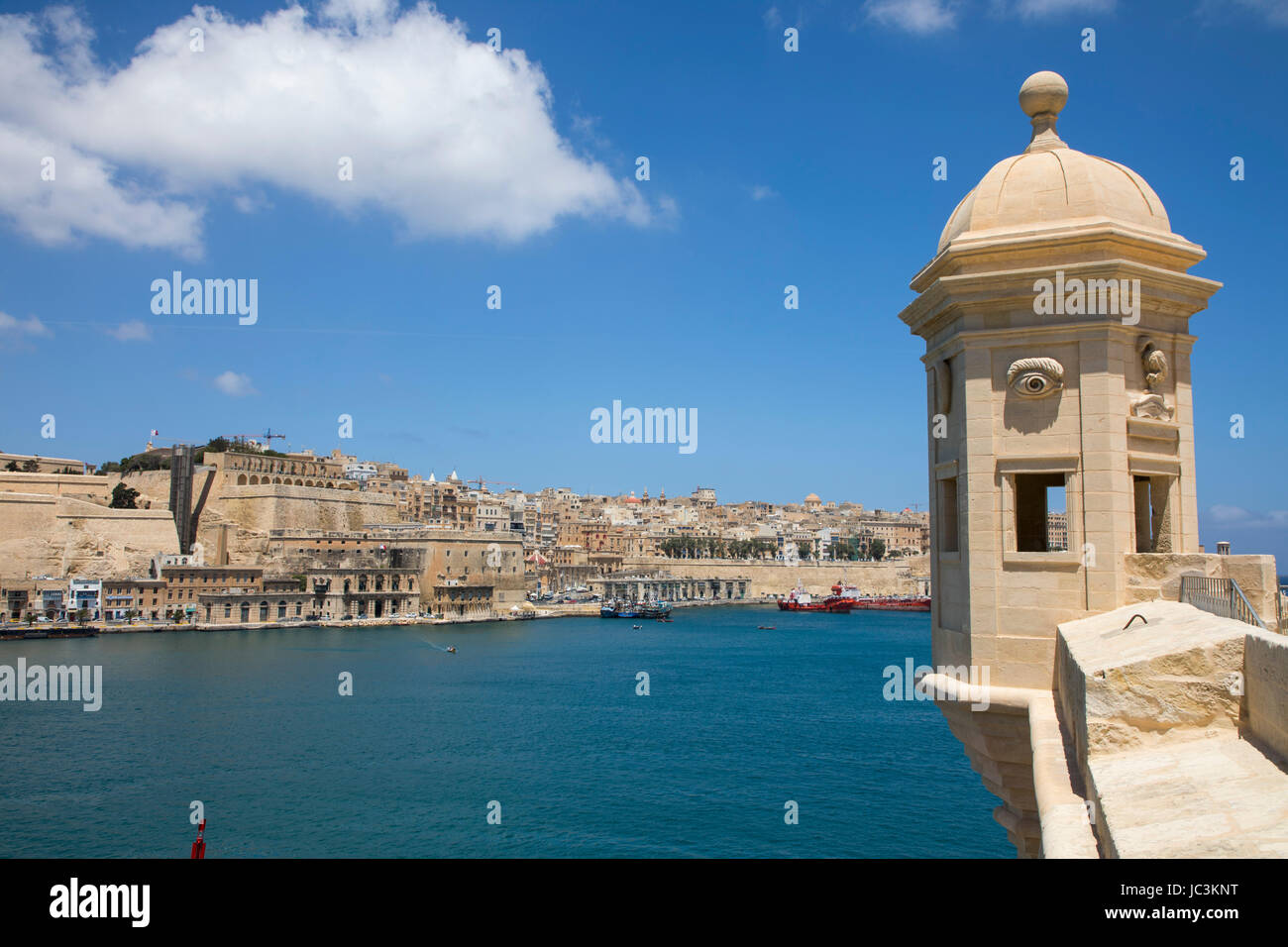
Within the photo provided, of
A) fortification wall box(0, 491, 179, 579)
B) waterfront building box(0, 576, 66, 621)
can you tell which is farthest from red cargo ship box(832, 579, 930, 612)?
waterfront building box(0, 576, 66, 621)

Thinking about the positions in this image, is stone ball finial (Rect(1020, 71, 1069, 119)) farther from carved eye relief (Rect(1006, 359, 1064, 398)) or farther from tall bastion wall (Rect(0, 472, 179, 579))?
tall bastion wall (Rect(0, 472, 179, 579))

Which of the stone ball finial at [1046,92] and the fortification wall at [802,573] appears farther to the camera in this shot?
the fortification wall at [802,573]

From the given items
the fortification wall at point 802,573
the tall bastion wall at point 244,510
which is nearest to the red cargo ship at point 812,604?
the fortification wall at point 802,573

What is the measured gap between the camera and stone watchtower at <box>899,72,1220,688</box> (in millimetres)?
4801

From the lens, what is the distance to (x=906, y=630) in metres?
67.9

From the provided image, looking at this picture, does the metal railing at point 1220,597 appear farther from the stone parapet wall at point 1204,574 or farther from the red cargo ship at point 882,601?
the red cargo ship at point 882,601

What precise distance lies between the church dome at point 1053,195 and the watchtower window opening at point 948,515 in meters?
1.48

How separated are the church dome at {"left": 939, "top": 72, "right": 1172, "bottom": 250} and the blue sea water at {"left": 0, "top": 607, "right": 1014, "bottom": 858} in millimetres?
12909

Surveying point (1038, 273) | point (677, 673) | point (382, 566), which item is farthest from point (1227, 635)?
point (382, 566)

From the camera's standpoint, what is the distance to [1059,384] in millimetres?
4867

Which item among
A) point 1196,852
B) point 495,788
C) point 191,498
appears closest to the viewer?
point 1196,852

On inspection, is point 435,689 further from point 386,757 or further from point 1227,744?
point 1227,744

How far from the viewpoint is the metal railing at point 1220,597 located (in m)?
3.72
